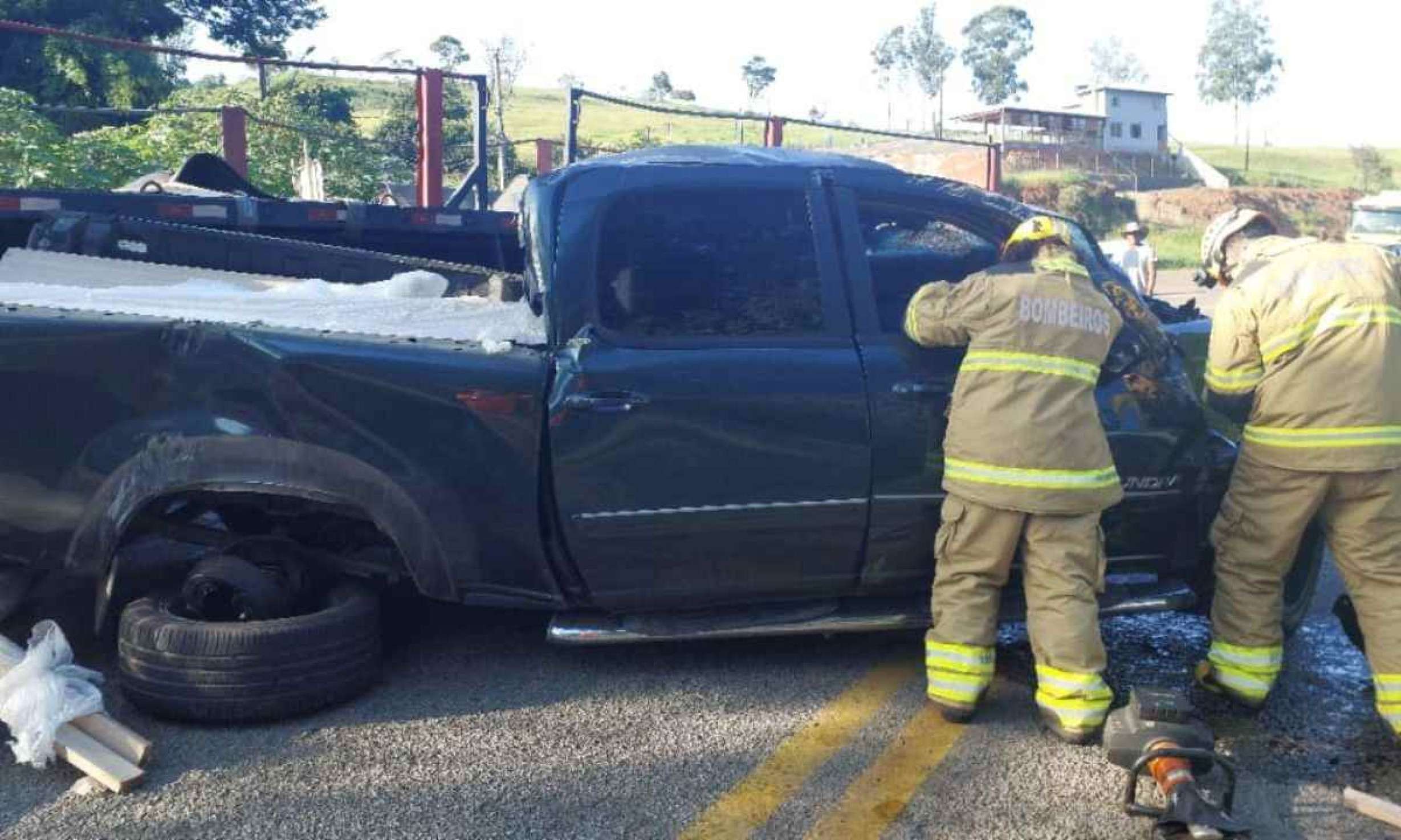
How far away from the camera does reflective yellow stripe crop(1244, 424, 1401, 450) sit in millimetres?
3689

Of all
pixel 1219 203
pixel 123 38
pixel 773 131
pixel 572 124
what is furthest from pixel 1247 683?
pixel 1219 203

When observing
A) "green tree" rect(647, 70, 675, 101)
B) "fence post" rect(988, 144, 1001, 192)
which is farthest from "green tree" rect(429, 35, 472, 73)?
"fence post" rect(988, 144, 1001, 192)

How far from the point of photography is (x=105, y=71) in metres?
28.7

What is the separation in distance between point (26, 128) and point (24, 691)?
951 cm

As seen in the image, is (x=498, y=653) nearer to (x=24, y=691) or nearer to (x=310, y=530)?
(x=310, y=530)

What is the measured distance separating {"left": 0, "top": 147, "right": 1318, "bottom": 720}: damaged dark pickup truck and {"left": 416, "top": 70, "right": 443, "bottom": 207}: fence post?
3.84 meters

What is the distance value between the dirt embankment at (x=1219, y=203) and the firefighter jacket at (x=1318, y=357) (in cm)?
3993

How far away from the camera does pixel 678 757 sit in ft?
11.3

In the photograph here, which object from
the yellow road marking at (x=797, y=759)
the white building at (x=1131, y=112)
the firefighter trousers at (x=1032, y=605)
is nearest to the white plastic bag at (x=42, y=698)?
the yellow road marking at (x=797, y=759)

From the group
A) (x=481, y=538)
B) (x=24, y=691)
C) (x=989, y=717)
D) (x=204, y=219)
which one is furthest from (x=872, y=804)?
(x=204, y=219)

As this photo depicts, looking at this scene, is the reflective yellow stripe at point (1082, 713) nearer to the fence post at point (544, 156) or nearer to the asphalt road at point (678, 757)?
the asphalt road at point (678, 757)

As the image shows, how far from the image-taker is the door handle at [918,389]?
377 cm

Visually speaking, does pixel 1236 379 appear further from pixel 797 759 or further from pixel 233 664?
pixel 233 664

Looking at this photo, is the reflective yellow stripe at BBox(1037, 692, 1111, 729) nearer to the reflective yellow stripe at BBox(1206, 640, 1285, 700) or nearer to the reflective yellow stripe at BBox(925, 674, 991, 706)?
the reflective yellow stripe at BBox(925, 674, 991, 706)
